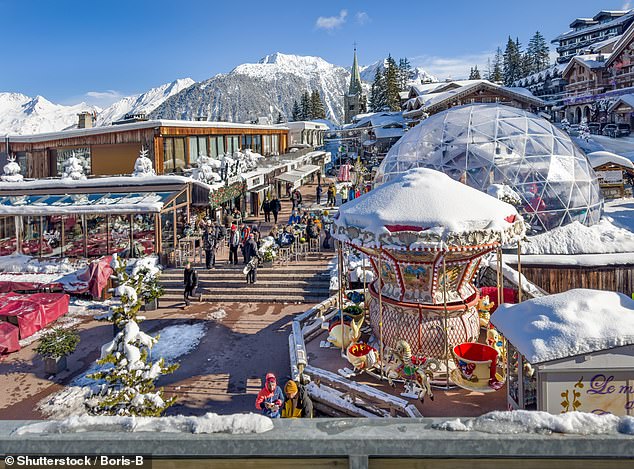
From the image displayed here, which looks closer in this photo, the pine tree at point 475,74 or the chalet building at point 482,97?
the chalet building at point 482,97

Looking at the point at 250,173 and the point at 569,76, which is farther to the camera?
the point at 569,76

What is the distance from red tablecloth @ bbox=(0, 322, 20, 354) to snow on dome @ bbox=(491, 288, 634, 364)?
13069mm

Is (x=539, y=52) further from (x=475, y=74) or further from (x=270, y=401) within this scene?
(x=270, y=401)

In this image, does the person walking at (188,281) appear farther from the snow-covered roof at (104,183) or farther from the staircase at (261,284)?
the snow-covered roof at (104,183)

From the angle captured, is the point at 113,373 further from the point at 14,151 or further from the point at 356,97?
the point at 356,97

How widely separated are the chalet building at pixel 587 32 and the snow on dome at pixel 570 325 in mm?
95830

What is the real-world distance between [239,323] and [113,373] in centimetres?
705

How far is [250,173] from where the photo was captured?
2977 cm

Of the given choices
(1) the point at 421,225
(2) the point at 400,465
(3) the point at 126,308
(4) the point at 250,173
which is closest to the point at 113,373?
(3) the point at 126,308

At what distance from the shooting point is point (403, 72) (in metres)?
108

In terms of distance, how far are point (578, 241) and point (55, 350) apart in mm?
19028

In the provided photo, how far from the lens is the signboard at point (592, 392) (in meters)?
6.21

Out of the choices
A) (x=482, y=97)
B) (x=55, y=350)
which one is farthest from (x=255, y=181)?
(x=482, y=97)

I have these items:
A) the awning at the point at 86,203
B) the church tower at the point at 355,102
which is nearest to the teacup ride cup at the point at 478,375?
the awning at the point at 86,203
